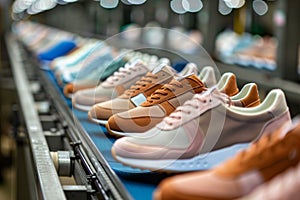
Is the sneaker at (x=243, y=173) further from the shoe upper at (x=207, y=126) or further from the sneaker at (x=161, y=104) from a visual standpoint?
the sneaker at (x=161, y=104)

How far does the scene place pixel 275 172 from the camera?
0.85 metres

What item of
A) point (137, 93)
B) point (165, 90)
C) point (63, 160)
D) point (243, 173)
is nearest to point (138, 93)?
point (137, 93)

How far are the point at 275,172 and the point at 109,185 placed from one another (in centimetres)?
44

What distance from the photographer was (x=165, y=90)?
135 centimetres

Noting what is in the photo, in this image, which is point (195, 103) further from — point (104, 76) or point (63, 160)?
point (104, 76)

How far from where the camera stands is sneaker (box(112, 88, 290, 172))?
3.72ft

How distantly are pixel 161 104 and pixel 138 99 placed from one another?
0.50 feet

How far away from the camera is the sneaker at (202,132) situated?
113cm

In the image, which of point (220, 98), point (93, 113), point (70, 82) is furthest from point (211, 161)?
point (70, 82)

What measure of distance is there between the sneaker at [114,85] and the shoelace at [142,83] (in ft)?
0.13

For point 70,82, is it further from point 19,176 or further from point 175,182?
point 175,182

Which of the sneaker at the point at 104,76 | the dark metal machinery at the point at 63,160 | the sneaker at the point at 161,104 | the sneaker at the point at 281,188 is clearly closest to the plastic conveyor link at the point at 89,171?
the dark metal machinery at the point at 63,160

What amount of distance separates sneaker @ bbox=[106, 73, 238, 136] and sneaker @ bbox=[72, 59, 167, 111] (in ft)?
0.80

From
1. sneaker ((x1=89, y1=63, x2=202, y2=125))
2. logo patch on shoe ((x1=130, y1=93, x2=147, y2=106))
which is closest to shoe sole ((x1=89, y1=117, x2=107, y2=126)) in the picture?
sneaker ((x1=89, y1=63, x2=202, y2=125))
